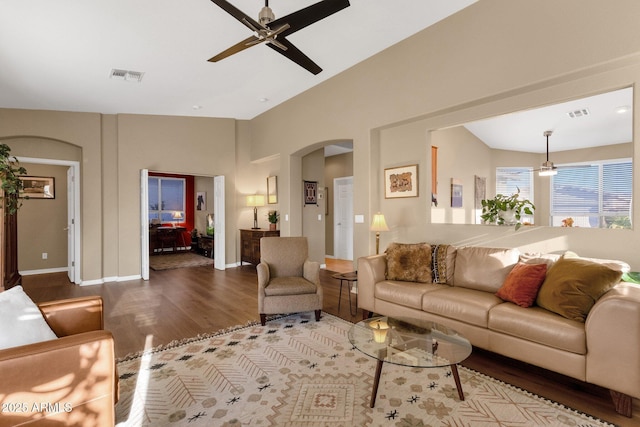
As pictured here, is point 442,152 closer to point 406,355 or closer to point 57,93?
point 406,355

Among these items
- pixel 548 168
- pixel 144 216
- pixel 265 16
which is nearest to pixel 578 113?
pixel 548 168

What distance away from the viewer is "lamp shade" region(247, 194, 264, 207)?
285 inches

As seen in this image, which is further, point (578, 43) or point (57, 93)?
point (57, 93)

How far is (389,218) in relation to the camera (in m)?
4.64

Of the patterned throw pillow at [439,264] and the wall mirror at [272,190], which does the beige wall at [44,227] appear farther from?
the patterned throw pillow at [439,264]

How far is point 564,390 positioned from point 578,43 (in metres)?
2.82

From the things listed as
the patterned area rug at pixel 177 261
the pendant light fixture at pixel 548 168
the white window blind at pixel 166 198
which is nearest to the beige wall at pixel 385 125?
the patterned area rug at pixel 177 261

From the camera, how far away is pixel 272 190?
7.17 meters

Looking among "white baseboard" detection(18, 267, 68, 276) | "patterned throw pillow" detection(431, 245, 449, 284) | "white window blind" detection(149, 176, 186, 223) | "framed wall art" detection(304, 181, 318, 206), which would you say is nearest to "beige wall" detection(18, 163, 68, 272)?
"white baseboard" detection(18, 267, 68, 276)

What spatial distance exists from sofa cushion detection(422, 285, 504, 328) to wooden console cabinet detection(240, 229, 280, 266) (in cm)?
421

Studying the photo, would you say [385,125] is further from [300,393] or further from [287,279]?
[300,393]

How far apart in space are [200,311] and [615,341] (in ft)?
13.1

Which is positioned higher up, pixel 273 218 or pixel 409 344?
pixel 273 218

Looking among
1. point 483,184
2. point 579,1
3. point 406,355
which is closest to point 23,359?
point 406,355
